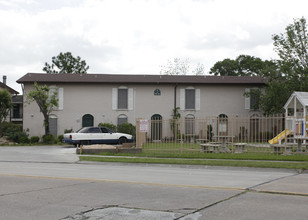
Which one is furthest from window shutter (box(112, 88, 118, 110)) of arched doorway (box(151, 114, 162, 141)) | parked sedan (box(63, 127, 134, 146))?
parked sedan (box(63, 127, 134, 146))

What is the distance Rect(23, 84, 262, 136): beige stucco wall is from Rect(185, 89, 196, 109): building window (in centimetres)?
53

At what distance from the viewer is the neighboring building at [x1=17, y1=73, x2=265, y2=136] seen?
38469 mm

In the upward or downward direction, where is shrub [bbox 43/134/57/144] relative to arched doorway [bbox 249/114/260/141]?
downward

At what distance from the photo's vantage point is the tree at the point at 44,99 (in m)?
34.5

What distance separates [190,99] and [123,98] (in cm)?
641

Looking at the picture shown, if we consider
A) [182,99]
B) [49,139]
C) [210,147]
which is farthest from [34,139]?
[210,147]

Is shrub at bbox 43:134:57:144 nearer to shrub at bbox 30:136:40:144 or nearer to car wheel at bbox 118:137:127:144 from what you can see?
Answer: shrub at bbox 30:136:40:144

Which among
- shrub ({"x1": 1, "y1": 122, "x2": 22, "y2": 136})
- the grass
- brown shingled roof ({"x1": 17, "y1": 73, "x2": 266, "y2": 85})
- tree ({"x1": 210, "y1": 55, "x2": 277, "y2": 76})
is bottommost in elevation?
the grass

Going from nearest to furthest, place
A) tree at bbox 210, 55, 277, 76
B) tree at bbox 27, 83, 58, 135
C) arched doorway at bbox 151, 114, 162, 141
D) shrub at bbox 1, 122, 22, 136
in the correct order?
1. arched doorway at bbox 151, 114, 162, 141
2. tree at bbox 27, 83, 58, 135
3. shrub at bbox 1, 122, 22, 136
4. tree at bbox 210, 55, 277, 76

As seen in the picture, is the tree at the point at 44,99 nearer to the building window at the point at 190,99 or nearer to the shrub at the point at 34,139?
the shrub at the point at 34,139

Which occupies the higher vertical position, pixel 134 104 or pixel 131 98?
pixel 131 98

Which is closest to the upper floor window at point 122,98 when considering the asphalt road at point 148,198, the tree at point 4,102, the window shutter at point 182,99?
the window shutter at point 182,99

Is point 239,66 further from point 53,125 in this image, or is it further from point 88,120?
point 53,125

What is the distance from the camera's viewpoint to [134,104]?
39.1 meters
